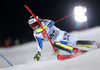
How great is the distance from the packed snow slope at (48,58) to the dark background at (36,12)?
0.29 ft

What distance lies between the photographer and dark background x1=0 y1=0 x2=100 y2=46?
1.18m

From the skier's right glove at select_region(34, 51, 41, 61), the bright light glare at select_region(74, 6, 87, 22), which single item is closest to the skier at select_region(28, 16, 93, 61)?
the skier's right glove at select_region(34, 51, 41, 61)

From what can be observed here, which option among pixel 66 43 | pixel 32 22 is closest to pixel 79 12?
pixel 66 43

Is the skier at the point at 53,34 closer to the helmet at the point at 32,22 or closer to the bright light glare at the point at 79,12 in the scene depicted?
Answer: the helmet at the point at 32,22

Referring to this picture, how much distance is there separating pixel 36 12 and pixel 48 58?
378 millimetres

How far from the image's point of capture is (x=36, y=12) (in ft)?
4.02

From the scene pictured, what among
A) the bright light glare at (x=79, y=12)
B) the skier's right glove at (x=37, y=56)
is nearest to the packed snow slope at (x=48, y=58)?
the skier's right glove at (x=37, y=56)

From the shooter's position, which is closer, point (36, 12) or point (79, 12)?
point (79, 12)

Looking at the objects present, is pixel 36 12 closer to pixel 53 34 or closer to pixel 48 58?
pixel 53 34

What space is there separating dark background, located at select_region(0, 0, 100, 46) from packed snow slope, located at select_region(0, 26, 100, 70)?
89mm

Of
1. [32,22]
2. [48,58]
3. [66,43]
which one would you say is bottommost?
[48,58]

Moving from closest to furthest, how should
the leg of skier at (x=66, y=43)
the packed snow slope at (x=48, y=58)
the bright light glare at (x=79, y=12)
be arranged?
the packed snow slope at (x=48, y=58) < the leg of skier at (x=66, y=43) < the bright light glare at (x=79, y=12)

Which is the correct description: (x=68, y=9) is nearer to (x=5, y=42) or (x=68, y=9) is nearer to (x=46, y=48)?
(x=46, y=48)

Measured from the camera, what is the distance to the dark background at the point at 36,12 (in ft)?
3.86
